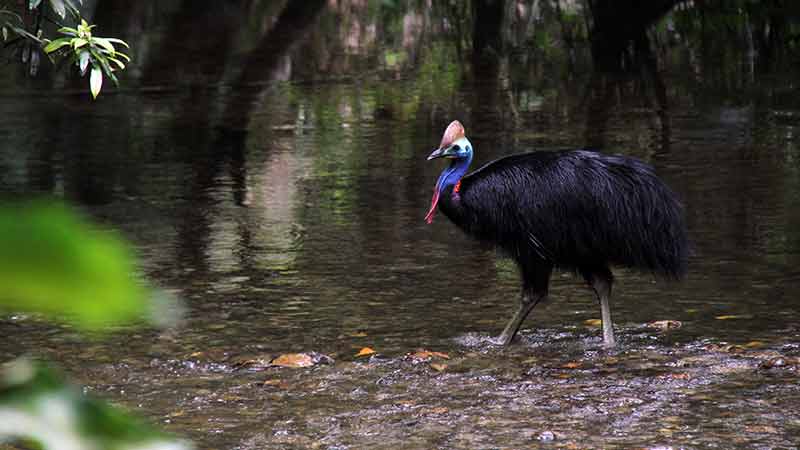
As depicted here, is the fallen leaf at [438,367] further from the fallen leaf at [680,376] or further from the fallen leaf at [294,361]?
the fallen leaf at [680,376]

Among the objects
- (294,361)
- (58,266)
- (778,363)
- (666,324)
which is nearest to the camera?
(58,266)

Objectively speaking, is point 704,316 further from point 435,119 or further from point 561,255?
point 435,119

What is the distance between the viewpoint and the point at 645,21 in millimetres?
18562

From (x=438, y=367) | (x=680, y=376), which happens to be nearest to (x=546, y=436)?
(x=680, y=376)

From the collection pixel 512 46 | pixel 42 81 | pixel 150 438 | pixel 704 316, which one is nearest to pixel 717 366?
pixel 704 316

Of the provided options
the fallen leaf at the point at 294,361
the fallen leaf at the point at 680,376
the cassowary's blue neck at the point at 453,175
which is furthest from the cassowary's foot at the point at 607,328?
the fallen leaf at the point at 294,361

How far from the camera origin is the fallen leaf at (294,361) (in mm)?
5594

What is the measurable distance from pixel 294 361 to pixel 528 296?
108 cm

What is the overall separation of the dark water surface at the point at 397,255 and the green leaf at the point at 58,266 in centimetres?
398

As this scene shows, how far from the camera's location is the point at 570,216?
5.73 metres

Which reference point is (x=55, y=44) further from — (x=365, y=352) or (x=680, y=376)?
(x=680, y=376)

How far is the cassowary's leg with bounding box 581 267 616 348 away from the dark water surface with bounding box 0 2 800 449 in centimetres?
7

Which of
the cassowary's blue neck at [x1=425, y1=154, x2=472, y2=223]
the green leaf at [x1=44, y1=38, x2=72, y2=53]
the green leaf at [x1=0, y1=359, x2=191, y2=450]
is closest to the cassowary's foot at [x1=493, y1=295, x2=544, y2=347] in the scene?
the cassowary's blue neck at [x1=425, y1=154, x2=472, y2=223]

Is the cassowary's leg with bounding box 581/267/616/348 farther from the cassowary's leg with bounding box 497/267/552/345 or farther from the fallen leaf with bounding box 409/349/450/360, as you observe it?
the fallen leaf with bounding box 409/349/450/360
